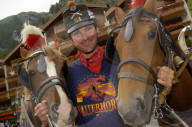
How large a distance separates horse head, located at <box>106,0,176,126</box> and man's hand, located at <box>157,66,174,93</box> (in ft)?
0.15

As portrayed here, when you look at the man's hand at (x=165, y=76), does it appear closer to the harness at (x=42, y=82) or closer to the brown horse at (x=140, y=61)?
the brown horse at (x=140, y=61)

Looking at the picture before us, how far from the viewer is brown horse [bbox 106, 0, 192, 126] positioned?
4.66 feet

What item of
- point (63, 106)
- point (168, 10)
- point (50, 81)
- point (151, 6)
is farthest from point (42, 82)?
point (168, 10)

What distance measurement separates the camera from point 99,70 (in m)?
2.31

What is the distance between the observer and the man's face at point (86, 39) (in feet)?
7.68

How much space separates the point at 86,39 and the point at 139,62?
107 centimetres

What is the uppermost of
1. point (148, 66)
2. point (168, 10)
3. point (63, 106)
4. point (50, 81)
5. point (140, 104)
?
point (168, 10)

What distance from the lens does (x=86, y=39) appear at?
2.32m

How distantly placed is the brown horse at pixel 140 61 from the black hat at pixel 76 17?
830 millimetres

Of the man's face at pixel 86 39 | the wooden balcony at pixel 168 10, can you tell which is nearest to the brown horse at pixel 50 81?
the man's face at pixel 86 39

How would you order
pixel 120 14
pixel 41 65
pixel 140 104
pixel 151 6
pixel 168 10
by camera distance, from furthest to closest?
pixel 168 10, pixel 41 65, pixel 120 14, pixel 151 6, pixel 140 104

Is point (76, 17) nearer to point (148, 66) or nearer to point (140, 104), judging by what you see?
point (148, 66)

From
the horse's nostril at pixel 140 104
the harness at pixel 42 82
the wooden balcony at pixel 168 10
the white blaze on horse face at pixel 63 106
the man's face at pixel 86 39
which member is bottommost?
the horse's nostril at pixel 140 104

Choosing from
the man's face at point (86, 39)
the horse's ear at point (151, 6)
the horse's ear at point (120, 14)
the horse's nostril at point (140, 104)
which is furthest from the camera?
the man's face at point (86, 39)
